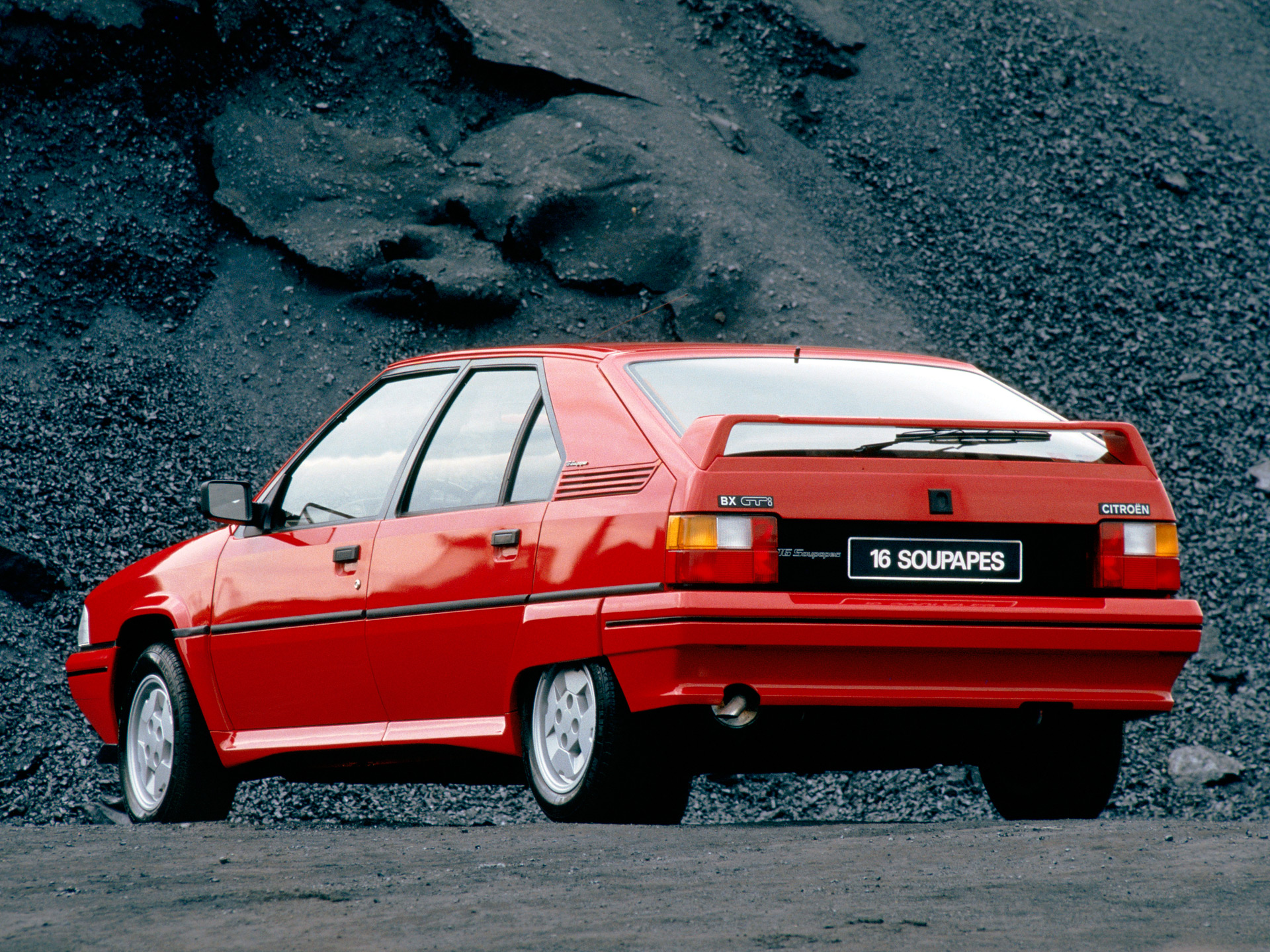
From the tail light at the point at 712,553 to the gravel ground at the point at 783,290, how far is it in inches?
205

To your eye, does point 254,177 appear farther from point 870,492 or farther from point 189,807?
point 870,492

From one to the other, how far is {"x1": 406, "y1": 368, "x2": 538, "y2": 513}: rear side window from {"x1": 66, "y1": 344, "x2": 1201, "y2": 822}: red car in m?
0.01

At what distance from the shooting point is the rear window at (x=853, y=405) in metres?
4.71

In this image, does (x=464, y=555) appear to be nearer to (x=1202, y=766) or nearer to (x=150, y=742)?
(x=150, y=742)

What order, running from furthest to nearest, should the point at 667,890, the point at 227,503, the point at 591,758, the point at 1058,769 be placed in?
the point at 227,503 → the point at 1058,769 → the point at 591,758 → the point at 667,890

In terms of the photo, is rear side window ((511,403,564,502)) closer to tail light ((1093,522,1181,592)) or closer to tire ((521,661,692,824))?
tire ((521,661,692,824))

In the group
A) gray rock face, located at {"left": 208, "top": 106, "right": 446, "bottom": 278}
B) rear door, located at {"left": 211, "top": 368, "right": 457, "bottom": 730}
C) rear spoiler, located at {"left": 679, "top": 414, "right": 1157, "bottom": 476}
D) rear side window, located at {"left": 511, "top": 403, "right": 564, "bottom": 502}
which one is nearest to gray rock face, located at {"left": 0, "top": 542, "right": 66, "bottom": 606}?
gray rock face, located at {"left": 208, "top": 106, "right": 446, "bottom": 278}

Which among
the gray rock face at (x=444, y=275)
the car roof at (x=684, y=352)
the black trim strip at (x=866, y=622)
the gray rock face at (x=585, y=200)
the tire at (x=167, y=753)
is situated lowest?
the tire at (x=167, y=753)

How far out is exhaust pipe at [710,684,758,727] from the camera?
4543mm

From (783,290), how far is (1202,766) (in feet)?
21.7

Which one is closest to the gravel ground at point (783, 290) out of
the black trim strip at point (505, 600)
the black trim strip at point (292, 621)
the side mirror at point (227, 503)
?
the black trim strip at point (292, 621)

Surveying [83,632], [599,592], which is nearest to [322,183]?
[83,632]

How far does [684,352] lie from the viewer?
5480 millimetres

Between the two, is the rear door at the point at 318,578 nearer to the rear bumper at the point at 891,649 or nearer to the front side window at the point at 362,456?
the front side window at the point at 362,456
